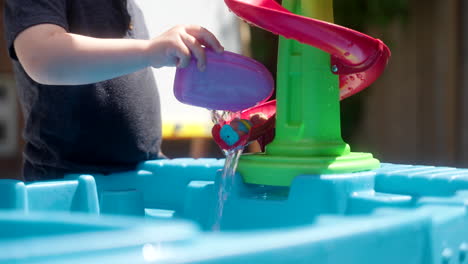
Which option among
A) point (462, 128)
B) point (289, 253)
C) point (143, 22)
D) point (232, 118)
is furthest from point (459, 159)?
point (289, 253)

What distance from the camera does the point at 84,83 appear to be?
79 cm

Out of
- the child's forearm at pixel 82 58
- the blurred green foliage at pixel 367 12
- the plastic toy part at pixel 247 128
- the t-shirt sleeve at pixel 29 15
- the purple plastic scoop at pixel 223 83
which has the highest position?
the blurred green foliage at pixel 367 12

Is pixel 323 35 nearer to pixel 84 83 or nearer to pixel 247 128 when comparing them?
pixel 247 128

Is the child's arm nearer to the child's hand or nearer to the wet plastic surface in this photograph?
the child's hand

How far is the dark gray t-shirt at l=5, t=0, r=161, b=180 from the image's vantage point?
3.13 feet

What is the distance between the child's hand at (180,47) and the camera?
71 cm

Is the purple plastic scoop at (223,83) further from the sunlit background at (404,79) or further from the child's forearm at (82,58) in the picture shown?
the sunlit background at (404,79)

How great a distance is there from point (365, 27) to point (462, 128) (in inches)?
23.6

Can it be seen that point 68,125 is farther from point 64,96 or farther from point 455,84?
point 455,84

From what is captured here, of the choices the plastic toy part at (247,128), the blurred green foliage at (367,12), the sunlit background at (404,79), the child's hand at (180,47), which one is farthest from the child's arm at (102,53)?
the blurred green foliage at (367,12)

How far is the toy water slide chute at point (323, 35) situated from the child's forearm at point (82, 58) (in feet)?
0.43

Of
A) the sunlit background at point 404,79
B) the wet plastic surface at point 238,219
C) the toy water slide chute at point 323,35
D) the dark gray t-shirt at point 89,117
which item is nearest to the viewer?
the wet plastic surface at point 238,219

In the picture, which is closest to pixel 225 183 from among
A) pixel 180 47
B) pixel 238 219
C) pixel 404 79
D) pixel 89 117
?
pixel 238 219

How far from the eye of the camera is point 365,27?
273 cm
